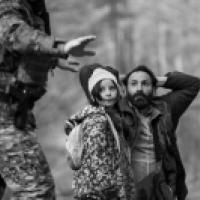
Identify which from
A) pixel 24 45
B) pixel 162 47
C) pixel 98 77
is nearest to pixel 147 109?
pixel 98 77

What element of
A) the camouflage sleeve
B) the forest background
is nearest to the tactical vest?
the camouflage sleeve

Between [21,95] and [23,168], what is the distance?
15.3 inches

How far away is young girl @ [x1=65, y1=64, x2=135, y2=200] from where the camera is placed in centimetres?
409

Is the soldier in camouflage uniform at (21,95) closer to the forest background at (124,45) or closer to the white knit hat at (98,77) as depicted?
the white knit hat at (98,77)

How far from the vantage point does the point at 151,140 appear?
15.2 ft

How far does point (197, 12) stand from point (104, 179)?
317 inches

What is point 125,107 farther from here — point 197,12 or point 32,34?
point 197,12

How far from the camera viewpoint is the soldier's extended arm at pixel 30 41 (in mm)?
3486

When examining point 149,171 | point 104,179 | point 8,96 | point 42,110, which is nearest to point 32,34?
point 8,96

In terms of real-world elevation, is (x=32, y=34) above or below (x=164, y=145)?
above

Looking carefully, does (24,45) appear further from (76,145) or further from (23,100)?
(76,145)

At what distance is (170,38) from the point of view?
11.6 metres

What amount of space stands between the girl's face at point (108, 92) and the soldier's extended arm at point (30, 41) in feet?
2.29

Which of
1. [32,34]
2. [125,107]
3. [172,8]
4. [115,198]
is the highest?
[172,8]
